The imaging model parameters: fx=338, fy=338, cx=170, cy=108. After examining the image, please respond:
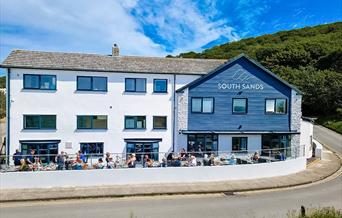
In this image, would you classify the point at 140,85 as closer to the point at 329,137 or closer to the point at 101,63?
the point at 101,63

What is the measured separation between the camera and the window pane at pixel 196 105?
25844 millimetres

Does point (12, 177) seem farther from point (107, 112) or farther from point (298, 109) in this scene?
point (298, 109)

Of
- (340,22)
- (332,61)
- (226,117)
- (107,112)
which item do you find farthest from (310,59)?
(107,112)

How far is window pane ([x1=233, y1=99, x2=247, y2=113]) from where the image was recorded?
26442 mm

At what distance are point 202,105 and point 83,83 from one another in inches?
354

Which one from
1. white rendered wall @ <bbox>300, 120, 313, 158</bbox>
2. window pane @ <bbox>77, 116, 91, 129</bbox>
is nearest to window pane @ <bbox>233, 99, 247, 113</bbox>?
white rendered wall @ <bbox>300, 120, 313, 158</bbox>

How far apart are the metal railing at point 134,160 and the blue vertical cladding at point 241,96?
2.99m

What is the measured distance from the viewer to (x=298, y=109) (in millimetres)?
27391

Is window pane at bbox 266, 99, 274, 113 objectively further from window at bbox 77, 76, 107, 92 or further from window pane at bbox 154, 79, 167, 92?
window at bbox 77, 76, 107, 92

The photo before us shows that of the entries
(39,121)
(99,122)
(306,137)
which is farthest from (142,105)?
(306,137)

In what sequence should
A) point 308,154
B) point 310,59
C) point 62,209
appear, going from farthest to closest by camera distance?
point 310,59 → point 308,154 → point 62,209

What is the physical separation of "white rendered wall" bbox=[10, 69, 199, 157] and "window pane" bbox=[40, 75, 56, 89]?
11.0 inches

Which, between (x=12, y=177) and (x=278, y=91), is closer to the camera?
(x=12, y=177)

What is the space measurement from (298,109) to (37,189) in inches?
800
